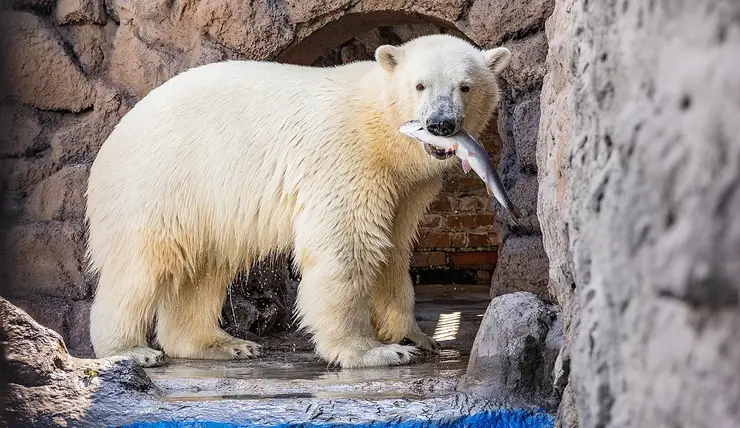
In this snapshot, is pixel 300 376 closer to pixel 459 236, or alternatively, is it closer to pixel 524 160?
pixel 524 160

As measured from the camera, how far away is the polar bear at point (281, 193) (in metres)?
4.57

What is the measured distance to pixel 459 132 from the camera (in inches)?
168

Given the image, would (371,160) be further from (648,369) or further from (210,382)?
(648,369)

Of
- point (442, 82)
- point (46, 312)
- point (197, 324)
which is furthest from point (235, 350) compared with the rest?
point (442, 82)

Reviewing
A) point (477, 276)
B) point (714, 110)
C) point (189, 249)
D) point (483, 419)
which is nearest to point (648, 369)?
point (714, 110)

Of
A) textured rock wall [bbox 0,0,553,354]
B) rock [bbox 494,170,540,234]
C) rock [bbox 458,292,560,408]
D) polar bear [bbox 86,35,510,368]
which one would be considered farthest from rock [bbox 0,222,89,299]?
rock [bbox 458,292,560,408]

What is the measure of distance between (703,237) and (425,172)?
A: 3.44 metres

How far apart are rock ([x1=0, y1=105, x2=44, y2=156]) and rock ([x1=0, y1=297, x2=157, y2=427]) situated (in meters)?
2.67

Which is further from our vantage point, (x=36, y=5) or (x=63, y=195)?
(x=36, y=5)

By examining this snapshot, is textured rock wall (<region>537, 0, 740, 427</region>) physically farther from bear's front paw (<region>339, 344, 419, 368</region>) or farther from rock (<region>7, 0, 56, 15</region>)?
rock (<region>7, 0, 56, 15</region>)

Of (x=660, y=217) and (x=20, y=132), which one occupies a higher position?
(x=20, y=132)

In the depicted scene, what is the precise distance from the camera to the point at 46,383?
3.21 metres

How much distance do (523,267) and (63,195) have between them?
2.77m

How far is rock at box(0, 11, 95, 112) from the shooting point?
18.4ft
